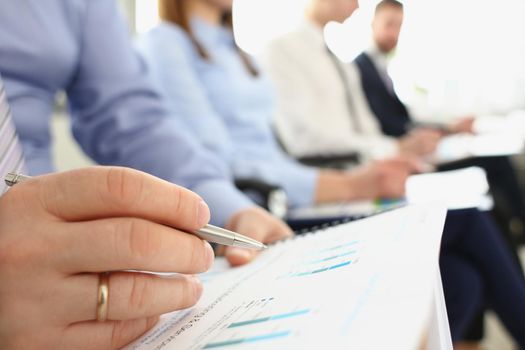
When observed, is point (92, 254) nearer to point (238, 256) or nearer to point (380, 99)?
point (238, 256)

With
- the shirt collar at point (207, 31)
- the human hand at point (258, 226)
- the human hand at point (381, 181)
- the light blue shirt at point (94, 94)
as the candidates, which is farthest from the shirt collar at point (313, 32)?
the human hand at point (258, 226)

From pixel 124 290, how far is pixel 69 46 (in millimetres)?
393

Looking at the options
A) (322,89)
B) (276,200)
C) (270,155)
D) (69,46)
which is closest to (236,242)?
(69,46)

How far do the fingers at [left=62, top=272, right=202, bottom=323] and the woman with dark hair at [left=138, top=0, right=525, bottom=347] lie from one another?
1.48ft

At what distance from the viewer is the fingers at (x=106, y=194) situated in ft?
→ 0.64

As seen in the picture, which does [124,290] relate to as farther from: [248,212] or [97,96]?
[97,96]

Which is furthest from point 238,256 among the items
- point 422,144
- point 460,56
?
point 460,56

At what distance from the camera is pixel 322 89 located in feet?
5.86

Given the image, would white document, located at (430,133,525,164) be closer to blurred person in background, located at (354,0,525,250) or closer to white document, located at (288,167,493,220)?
blurred person in background, located at (354,0,525,250)

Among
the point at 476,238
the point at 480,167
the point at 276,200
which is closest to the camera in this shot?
the point at 476,238

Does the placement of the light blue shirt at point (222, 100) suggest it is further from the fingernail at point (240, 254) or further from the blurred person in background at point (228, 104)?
the fingernail at point (240, 254)

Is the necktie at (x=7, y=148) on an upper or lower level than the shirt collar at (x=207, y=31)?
lower

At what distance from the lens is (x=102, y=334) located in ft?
0.72

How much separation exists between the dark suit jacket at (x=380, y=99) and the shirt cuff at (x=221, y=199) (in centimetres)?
189
